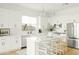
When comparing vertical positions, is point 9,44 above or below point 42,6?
below

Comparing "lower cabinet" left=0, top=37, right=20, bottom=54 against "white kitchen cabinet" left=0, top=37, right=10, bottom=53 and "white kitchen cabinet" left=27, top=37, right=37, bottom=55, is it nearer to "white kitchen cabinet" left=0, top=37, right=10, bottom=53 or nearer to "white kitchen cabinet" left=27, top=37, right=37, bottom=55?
"white kitchen cabinet" left=0, top=37, right=10, bottom=53

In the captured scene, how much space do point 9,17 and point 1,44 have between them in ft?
1.55

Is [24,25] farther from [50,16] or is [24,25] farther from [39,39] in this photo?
[50,16]

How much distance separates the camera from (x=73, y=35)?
1.75 m

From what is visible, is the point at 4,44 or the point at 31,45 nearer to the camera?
the point at 4,44

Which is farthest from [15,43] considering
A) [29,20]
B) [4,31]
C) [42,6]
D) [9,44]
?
[42,6]

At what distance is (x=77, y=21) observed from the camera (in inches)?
66.7

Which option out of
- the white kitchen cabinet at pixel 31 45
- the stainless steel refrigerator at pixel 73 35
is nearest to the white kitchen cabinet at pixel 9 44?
the white kitchen cabinet at pixel 31 45

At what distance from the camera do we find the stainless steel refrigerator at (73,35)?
1.73 metres

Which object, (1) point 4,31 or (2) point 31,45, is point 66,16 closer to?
(2) point 31,45

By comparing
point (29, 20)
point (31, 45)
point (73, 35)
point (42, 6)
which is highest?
point (42, 6)

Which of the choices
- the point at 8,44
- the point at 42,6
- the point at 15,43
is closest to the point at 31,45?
the point at 15,43
